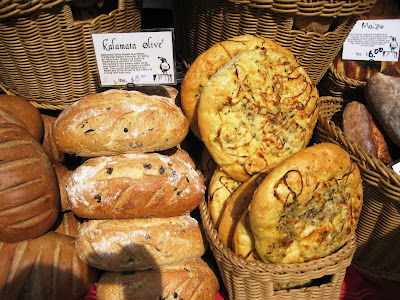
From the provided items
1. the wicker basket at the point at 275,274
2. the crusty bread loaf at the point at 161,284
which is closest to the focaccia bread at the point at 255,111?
the wicker basket at the point at 275,274

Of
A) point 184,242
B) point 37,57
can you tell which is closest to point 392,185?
point 184,242

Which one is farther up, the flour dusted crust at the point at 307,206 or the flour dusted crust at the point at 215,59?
the flour dusted crust at the point at 215,59

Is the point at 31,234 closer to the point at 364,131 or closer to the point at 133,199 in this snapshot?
the point at 133,199

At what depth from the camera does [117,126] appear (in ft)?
5.30

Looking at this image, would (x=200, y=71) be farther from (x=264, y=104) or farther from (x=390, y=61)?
(x=390, y=61)

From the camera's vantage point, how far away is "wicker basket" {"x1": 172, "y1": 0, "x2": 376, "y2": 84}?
1.55 m

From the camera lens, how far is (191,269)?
167 cm

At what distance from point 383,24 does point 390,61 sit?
0.86 feet

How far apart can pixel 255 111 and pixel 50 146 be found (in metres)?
1.34

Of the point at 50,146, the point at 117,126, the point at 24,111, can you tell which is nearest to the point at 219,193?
the point at 117,126

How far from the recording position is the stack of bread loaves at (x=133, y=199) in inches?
61.1

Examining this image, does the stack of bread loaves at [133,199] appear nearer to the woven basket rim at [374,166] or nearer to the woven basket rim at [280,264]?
the woven basket rim at [280,264]

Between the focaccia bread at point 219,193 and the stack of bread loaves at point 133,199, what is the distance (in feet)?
0.25

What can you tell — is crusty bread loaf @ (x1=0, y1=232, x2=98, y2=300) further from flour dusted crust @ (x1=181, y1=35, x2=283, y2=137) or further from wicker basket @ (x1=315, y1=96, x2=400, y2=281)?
wicker basket @ (x1=315, y1=96, x2=400, y2=281)
